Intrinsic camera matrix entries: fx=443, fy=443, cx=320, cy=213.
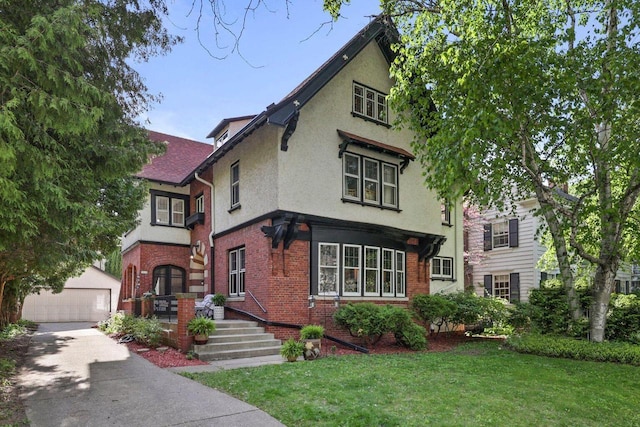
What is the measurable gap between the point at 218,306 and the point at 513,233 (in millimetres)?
16365

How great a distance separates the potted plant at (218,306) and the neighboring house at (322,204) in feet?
0.94

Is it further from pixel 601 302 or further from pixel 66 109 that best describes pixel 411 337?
pixel 66 109

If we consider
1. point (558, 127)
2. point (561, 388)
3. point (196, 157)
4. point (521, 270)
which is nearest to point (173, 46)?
point (561, 388)

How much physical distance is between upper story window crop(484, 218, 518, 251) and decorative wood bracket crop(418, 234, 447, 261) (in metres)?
8.97

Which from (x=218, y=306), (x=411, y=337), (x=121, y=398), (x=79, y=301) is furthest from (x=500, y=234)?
(x=79, y=301)

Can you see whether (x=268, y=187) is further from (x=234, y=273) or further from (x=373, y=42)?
(x=373, y=42)

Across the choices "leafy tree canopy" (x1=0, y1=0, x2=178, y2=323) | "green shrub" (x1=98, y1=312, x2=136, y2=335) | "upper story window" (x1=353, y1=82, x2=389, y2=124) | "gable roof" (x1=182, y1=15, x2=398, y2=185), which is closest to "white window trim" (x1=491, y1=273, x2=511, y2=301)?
"upper story window" (x1=353, y1=82, x2=389, y2=124)

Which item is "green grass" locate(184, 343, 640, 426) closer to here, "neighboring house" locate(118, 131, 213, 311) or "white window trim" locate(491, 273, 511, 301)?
"neighboring house" locate(118, 131, 213, 311)

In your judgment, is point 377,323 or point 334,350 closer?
point 334,350

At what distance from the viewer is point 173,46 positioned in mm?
6734

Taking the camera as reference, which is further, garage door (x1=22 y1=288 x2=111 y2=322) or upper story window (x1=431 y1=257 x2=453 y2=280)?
garage door (x1=22 y1=288 x2=111 y2=322)

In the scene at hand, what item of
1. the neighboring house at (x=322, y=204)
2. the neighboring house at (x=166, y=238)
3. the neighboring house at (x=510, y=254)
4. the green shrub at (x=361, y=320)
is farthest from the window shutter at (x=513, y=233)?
the neighboring house at (x=166, y=238)

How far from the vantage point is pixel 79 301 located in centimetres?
3288

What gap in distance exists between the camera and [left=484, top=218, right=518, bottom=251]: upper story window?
23141 mm
